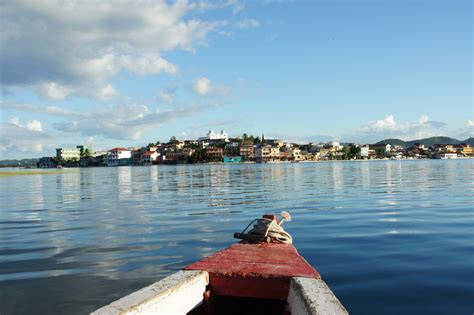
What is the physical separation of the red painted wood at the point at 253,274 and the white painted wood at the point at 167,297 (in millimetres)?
224

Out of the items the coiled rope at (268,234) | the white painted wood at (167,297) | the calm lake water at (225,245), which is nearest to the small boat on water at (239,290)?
the white painted wood at (167,297)

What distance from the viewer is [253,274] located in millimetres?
4863

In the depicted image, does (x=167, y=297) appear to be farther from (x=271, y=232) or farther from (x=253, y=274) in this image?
(x=271, y=232)

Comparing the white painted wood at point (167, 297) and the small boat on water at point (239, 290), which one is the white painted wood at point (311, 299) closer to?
the small boat on water at point (239, 290)

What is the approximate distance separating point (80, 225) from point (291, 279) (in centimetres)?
1193

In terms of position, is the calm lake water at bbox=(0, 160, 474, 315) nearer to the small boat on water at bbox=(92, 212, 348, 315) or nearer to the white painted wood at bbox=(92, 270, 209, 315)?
the small boat on water at bbox=(92, 212, 348, 315)

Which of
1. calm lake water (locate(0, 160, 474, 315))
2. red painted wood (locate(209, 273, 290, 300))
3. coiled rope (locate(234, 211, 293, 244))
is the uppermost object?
coiled rope (locate(234, 211, 293, 244))

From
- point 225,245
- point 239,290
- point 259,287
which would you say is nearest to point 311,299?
point 259,287

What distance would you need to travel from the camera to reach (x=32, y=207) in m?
21.3

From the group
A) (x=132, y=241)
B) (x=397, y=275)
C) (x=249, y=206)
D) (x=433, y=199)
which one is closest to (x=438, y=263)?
(x=397, y=275)

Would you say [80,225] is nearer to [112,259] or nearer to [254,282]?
[112,259]

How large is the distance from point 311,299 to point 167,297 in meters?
1.47

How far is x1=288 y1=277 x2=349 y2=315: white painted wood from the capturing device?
11.5ft

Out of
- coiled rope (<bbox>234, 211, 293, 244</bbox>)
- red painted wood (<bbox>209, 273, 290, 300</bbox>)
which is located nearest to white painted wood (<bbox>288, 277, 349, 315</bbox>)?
red painted wood (<bbox>209, 273, 290, 300</bbox>)
